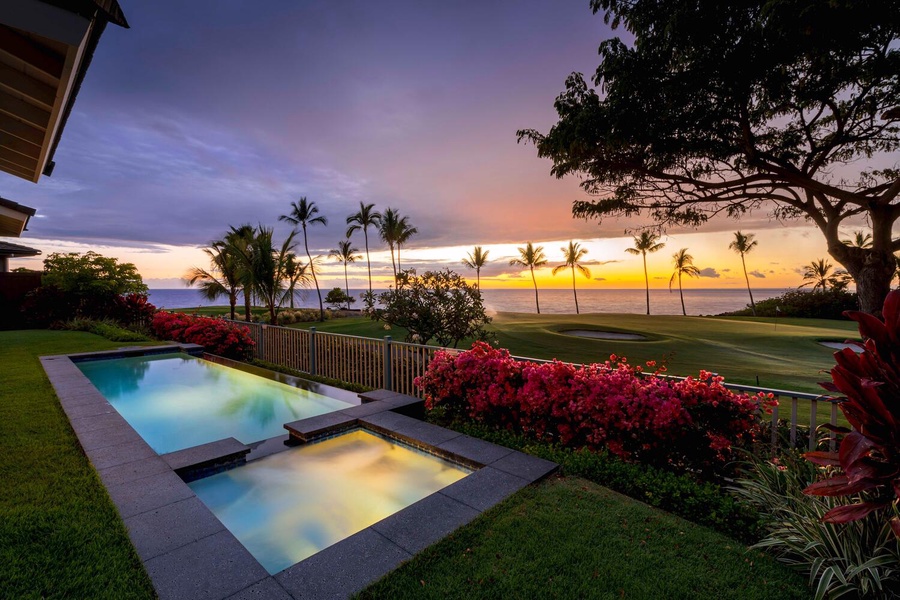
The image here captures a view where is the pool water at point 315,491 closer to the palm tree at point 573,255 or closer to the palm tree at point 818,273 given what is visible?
the palm tree at point 573,255

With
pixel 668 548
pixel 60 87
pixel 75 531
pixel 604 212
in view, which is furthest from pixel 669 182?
pixel 75 531

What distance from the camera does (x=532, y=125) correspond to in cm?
849

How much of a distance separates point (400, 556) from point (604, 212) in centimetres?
868

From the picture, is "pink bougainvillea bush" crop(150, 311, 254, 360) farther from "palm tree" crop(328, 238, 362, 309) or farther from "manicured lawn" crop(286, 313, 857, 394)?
"palm tree" crop(328, 238, 362, 309)

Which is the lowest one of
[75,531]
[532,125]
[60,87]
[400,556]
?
[400,556]

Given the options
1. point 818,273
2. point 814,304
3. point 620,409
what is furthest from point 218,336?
point 818,273

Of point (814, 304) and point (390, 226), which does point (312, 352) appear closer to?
point (390, 226)

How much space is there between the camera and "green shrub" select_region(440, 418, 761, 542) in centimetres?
270

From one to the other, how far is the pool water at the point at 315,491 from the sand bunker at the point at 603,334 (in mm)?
16919

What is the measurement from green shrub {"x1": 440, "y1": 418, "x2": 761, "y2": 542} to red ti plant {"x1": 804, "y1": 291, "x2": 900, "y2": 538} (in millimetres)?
783

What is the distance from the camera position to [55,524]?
2346 mm

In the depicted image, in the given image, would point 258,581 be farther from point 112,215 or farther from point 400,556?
point 112,215

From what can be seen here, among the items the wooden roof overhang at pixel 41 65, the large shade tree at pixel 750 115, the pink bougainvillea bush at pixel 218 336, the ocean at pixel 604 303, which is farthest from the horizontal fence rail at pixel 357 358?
the ocean at pixel 604 303

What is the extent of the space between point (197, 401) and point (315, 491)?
4165 millimetres
